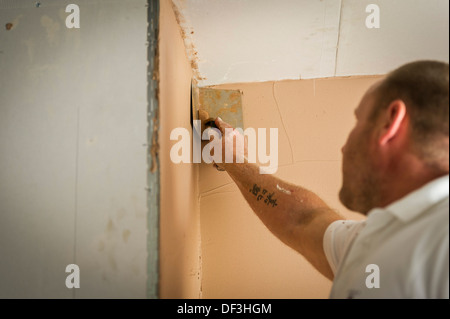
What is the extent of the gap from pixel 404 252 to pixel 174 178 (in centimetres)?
55

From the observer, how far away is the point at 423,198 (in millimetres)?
626

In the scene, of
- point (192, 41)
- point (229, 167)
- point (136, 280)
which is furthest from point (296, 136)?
point (136, 280)

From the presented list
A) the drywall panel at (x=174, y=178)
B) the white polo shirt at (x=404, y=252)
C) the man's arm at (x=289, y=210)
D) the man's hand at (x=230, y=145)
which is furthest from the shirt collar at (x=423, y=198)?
the man's hand at (x=230, y=145)

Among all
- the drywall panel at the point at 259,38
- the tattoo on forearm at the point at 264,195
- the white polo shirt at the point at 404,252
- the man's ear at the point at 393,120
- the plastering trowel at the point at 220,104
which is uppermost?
the drywall panel at the point at 259,38

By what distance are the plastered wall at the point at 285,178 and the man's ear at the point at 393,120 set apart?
642 mm

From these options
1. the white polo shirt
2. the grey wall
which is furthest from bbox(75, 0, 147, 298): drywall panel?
the white polo shirt

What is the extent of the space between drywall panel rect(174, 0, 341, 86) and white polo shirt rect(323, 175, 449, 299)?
2.07 feet

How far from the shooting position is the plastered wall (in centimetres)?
131

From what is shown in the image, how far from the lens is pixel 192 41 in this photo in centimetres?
110

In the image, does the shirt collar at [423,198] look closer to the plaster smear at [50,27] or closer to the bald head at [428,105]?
the bald head at [428,105]

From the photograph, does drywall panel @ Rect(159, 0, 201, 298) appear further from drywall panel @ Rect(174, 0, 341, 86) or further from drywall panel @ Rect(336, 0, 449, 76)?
drywall panel @ Rect(336, 0, 449, 76)

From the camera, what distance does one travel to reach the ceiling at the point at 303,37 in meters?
0.94

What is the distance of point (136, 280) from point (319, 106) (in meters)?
1.10

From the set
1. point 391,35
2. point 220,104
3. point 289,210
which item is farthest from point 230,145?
point 391,35
